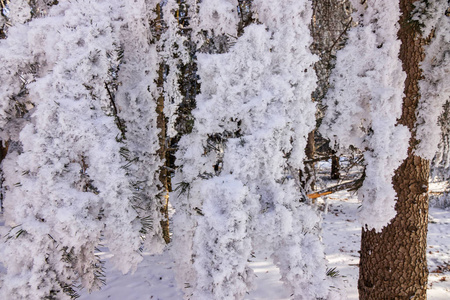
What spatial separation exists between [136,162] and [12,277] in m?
1.07

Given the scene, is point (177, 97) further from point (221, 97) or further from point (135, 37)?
point (221, 97)

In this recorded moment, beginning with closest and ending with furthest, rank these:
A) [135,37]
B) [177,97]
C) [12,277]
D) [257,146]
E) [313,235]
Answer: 1. [12,277]
2. [257,146]
3. [313,235]
4. [135,37]
5. [177,97]

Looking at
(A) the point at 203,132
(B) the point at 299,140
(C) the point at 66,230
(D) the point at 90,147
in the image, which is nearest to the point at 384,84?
(B) the point at 299,140

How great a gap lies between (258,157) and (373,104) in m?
1.23

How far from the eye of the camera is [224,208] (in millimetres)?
1332

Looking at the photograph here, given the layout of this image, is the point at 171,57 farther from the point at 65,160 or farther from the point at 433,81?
the point at 433,81

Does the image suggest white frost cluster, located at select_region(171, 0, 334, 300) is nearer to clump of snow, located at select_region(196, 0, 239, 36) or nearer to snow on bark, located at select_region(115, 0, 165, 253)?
clump of snow, located at select_region(196, 0, 239, 36)

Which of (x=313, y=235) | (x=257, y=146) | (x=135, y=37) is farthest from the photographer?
(x=135, y=37)

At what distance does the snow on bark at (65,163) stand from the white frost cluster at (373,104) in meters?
1.76

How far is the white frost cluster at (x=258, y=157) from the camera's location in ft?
4.27

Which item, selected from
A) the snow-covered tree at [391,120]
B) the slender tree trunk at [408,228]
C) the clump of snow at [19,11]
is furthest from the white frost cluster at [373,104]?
the clump of snow at [19,11]

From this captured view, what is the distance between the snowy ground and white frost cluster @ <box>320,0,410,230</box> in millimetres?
1344

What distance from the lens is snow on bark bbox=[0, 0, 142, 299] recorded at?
1.32m

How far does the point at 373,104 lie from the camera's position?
80.6 inches
